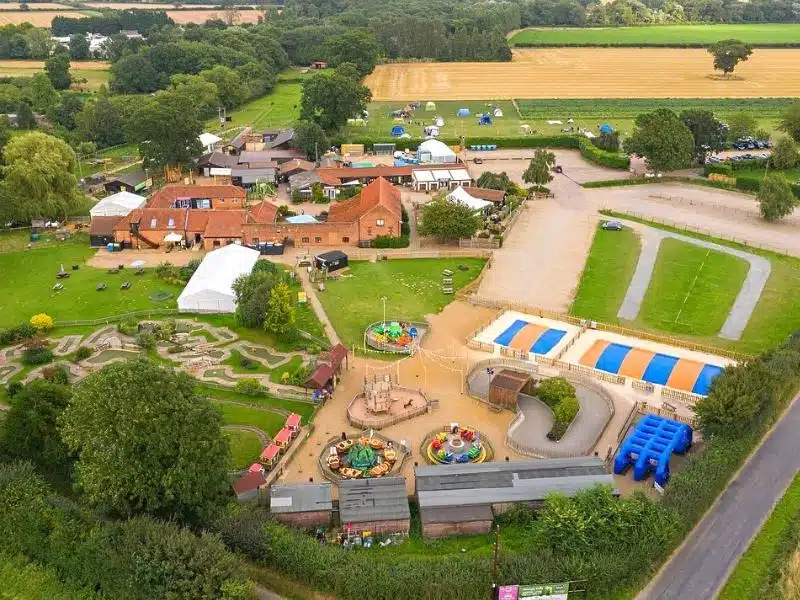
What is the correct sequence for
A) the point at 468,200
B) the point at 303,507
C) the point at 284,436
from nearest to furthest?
the point at 303,507, the point at 284,436, the point at 468,200

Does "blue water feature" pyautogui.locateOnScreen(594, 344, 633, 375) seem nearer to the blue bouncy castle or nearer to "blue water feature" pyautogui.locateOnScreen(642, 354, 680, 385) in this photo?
"blue water feature" pyautogui.locateOnScreen(642, 354, 680, 385)

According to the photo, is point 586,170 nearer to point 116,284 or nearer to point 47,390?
point 116,284

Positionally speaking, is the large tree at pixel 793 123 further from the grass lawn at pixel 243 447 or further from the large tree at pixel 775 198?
the grass lawn at pixel 243 447

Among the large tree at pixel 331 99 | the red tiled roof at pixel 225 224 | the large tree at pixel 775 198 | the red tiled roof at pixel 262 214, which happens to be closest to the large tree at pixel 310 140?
the large tree at pixel 331 99

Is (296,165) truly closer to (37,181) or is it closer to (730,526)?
(37,181)

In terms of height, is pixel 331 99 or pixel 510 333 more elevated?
pixel 331 99

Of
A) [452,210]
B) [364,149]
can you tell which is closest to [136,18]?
[364,149]

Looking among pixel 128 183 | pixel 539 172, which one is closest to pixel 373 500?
pixel 539 172
